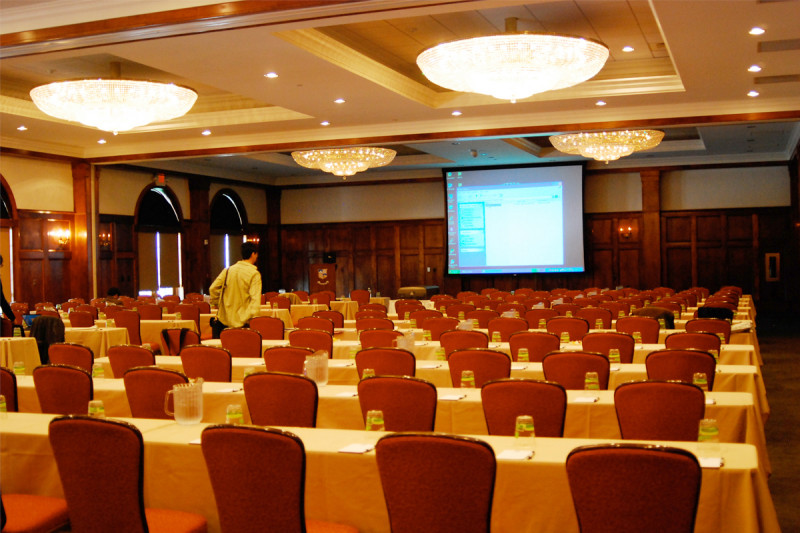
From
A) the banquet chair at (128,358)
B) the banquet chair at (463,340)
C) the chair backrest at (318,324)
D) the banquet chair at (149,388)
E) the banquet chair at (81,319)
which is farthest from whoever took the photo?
the banquet chair at (81,319)

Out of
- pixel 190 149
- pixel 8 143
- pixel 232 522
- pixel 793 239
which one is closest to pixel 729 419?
pixel 232 522

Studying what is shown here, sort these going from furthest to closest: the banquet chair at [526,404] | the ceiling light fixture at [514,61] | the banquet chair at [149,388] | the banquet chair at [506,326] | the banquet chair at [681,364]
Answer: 1. the banquet chair at [506,326]
2. the ceiling light fixture at [514,61]
3. the banquet chair at [681,364]
4. the banquet chair at [149,388]
5. the banquet chair at [526,404]

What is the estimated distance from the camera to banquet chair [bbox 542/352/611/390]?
6121mm

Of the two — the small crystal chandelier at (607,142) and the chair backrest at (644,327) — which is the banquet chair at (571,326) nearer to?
the chair backrest at (644,327)

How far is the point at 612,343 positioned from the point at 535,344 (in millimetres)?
706

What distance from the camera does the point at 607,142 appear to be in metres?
16.4

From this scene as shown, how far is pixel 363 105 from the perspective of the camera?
13633 millimetres

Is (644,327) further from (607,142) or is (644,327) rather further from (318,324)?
(607,142)

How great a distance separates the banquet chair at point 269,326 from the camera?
10117 mm

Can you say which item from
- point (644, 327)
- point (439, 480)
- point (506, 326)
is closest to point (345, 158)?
point (506, 326)

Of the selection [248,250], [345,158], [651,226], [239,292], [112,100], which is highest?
[345,158]

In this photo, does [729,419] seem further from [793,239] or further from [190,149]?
[793,239]

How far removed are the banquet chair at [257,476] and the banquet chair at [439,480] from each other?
0.33 metres

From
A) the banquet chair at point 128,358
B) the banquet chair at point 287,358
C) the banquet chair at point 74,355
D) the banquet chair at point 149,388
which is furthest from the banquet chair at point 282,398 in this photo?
the banquet chair at point 74,355
